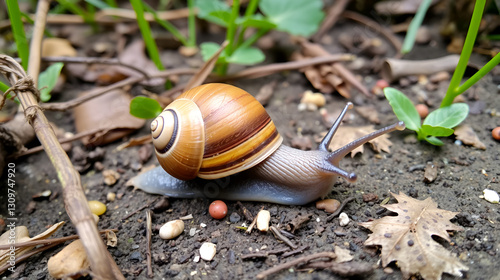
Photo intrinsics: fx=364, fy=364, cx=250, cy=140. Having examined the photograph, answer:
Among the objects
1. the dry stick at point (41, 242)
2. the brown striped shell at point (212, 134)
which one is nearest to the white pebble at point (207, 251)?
the brown striped shell at point (212, 134)

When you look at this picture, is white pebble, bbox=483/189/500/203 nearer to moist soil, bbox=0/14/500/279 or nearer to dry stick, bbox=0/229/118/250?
moist soil, bbox=0/14/500/279

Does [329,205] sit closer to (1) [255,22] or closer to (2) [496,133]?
(2) [496,133]

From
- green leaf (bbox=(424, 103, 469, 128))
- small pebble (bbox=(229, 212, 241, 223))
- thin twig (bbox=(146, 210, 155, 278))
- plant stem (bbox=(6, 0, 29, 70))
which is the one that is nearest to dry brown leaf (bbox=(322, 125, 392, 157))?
green leaf (bbox=(424, 103, 469, 128))

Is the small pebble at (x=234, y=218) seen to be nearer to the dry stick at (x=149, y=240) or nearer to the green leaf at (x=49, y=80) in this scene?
the dry stick at (x=149, y=240)

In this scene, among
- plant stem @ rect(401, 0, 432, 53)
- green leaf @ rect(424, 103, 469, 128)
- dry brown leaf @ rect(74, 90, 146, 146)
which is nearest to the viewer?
green leaf @ rect(424, 103, 469, 128)

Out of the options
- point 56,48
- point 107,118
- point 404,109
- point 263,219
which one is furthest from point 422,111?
point 56,48

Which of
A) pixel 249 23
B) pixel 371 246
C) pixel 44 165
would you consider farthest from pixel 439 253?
pixel 44 165

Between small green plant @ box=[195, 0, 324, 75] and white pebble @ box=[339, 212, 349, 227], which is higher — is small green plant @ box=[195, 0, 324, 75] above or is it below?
above
